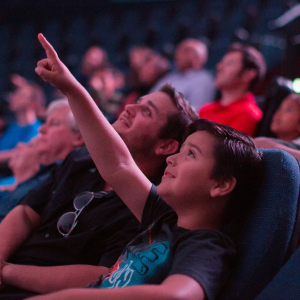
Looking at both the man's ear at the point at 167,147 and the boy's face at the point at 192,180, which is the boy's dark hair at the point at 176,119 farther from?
the boy's face at the point at 192,180

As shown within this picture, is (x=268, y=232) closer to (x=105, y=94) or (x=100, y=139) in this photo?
(x=100, y=139)

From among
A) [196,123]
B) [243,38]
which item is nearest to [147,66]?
[243,38]

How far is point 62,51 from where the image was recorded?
561cm

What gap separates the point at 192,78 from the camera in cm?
259

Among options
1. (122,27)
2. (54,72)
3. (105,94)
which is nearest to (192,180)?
(54,72)

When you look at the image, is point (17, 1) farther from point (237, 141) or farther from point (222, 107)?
point (237, 141)

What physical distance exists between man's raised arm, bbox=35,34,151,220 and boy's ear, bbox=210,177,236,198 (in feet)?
0.59

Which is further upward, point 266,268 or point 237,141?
point 237,141

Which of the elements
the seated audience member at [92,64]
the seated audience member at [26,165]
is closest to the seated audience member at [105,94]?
the seated audience member at [92,64]

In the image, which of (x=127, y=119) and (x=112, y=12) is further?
(x=112, y=12)

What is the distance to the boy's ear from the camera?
707mm

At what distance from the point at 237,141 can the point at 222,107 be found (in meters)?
1.26

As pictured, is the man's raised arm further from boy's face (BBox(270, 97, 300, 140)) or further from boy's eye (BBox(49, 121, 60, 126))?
boy's face (BBox(270, 97, 300, 140))

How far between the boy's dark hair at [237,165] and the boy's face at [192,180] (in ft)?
0.05
